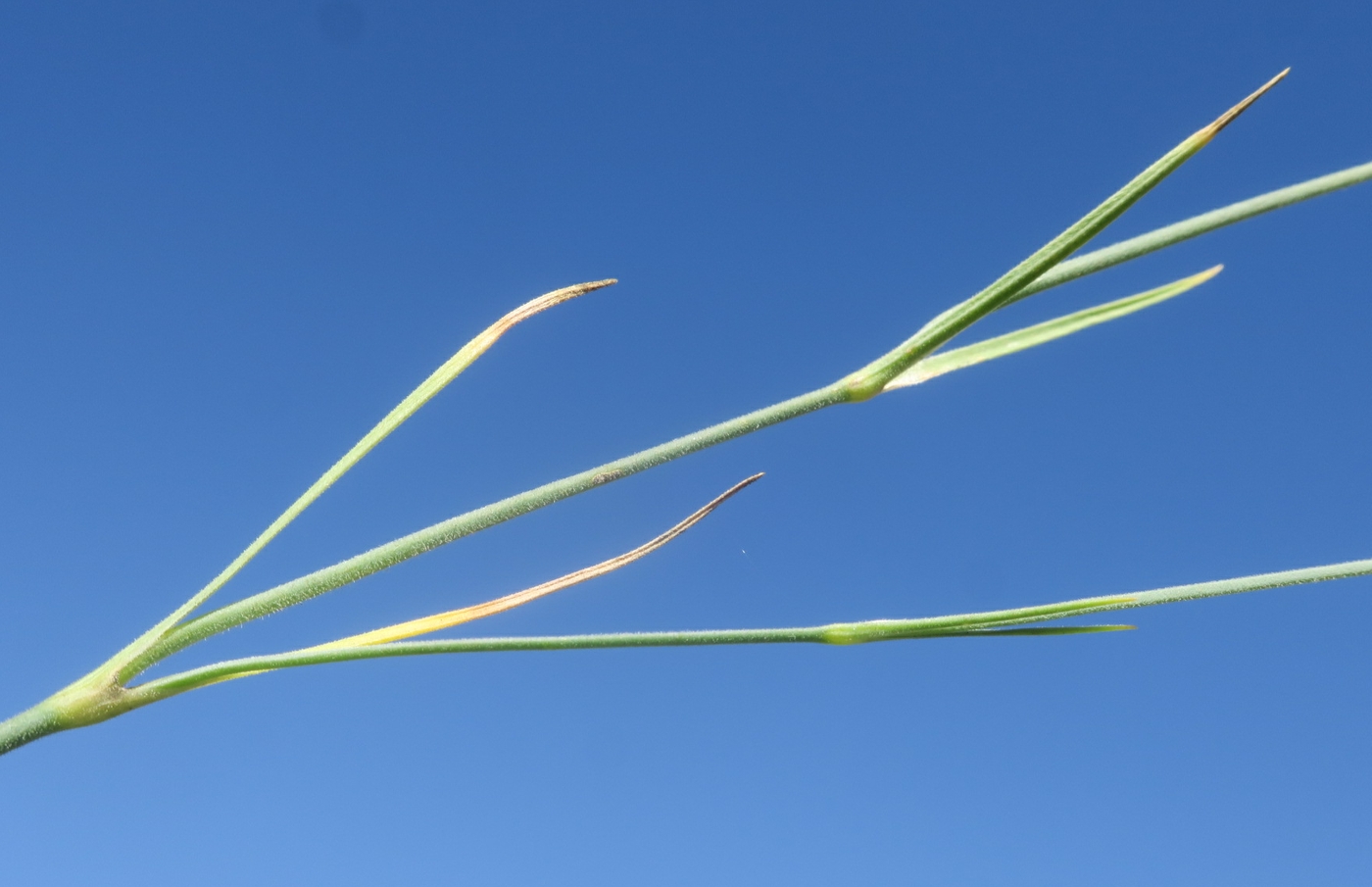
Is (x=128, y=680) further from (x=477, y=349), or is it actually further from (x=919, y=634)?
(x=919, y=634)

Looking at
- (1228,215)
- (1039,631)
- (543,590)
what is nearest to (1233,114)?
(1228,215)

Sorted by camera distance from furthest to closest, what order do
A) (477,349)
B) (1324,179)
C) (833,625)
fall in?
(477,349), (833,625), (1324,179)

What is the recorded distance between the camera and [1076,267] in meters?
0.58

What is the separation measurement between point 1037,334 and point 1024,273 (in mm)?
180

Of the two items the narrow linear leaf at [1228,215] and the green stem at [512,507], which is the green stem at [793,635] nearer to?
the green stem at [512,507]

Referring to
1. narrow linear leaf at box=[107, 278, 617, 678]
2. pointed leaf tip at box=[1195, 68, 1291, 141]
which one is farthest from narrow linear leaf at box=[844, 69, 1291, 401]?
narrow linear leaf at box=[107, 278, 617, 678]

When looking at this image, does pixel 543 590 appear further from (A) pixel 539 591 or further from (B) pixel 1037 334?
(B) pixel 1037 334

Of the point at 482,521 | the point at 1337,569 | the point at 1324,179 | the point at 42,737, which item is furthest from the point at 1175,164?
the point at 42,737

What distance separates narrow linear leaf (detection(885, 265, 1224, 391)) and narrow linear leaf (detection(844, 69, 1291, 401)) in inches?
2.3

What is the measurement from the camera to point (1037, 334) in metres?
0.74

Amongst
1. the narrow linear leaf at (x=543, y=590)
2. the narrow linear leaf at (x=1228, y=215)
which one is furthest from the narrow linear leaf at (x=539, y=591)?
the narrow linear leaf at (x=1228, y=215)

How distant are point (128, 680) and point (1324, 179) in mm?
740

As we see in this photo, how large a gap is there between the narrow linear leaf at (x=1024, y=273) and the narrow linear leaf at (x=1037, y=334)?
59 millimetres

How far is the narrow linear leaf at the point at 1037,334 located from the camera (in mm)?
710
